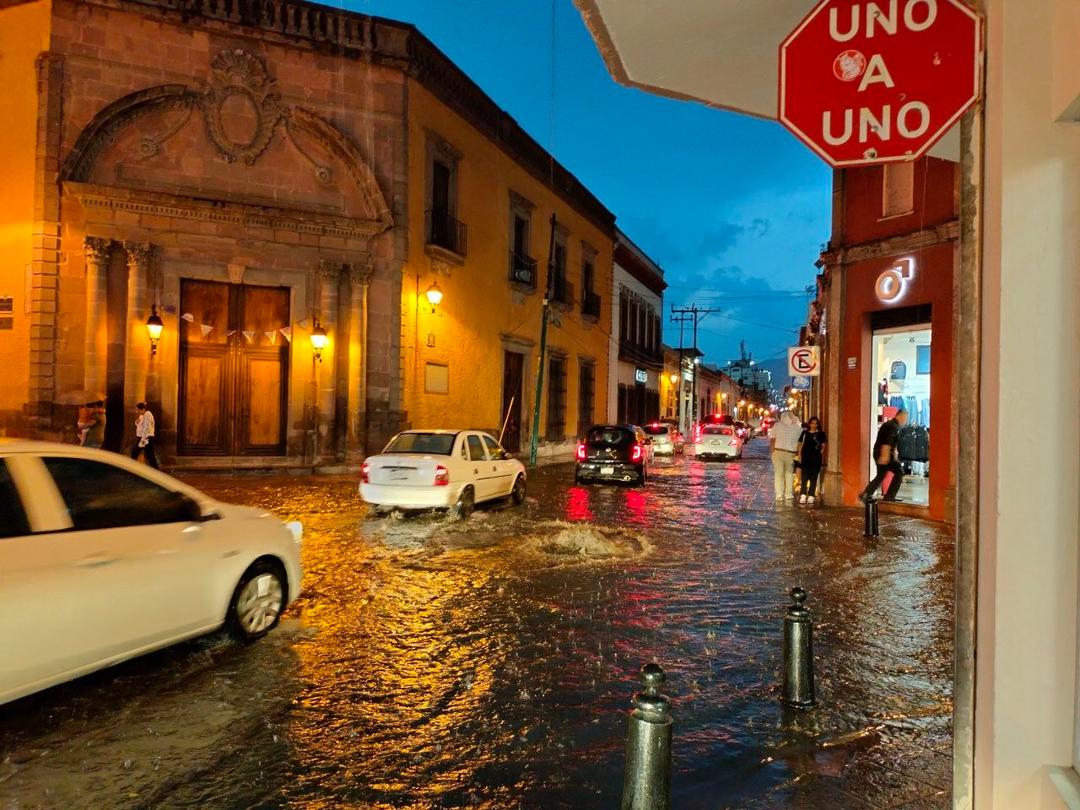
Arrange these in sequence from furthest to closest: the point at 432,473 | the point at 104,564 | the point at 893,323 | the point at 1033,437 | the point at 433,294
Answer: the point at 433,294, the point at 893,323, the point at 432,473, the point at 104,564, the point at 1033,437

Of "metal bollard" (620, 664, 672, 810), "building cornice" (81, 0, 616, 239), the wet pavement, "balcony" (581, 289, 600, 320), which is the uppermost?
"building cornice" (81, 0, 616, 239)

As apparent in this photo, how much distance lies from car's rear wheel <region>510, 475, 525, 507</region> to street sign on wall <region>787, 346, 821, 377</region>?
20.2ft

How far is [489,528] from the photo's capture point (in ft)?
36.9

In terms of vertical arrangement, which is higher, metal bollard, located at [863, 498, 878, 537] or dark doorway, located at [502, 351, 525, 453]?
dark doorway, located at [502, 351, 525, 453]

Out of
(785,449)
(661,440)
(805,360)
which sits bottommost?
(661,440)

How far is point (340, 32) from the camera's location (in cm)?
1836

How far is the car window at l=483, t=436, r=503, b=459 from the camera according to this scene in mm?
13406

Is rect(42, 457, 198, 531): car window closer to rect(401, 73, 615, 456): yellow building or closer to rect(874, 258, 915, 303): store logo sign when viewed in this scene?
rect(874, 258, 915, 303): store logo sign

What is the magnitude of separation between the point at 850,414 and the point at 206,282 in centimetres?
1475

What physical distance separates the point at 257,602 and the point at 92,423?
11294mm

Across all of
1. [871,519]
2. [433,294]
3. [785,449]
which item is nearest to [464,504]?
[871,519]

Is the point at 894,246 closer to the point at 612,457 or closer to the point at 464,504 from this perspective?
the point at 612,457

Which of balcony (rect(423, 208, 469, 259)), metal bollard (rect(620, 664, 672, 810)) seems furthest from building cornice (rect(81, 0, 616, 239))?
metal bollard (rect(620, 664, 672, 810))

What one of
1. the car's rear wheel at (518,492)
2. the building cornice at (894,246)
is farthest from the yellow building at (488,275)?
the building cornice at (894,246)
